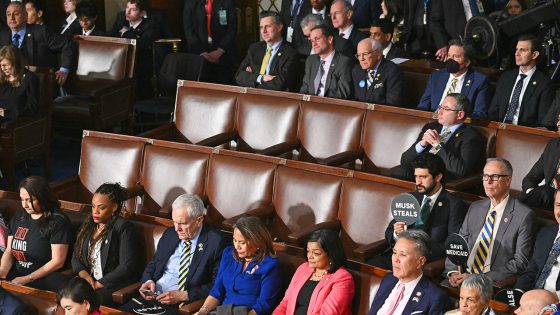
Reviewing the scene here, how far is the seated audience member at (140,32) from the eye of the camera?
344 inches

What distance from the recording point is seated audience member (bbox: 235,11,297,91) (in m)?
7.21

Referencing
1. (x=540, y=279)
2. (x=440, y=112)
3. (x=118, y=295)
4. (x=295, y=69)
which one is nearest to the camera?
(x=540, y=279)

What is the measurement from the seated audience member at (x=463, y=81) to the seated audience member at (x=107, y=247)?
2.20m

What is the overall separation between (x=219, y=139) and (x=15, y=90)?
174cm

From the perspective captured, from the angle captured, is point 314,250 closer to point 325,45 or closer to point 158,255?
point 158,255

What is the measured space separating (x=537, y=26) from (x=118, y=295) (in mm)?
3773

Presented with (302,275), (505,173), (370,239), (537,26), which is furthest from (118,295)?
(537,26)

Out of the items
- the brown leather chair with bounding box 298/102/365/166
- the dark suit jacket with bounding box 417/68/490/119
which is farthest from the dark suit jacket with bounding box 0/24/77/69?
the dark suit jacket with bounding box 417/68/490/119

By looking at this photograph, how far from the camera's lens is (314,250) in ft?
15.7

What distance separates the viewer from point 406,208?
187 inches

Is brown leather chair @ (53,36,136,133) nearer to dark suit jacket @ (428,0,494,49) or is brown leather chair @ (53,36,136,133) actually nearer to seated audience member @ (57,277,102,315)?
dark suit jacket @ (428,0,494,49)

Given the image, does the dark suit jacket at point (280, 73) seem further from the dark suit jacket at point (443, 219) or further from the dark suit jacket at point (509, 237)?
the dark suit jacket at point (509, 237)

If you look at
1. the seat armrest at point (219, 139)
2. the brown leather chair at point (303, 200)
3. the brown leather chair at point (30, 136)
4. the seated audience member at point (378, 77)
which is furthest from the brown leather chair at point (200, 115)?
the brown leather chair at point (30, 136)

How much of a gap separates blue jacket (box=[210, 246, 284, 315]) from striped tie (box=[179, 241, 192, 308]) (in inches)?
8.9
